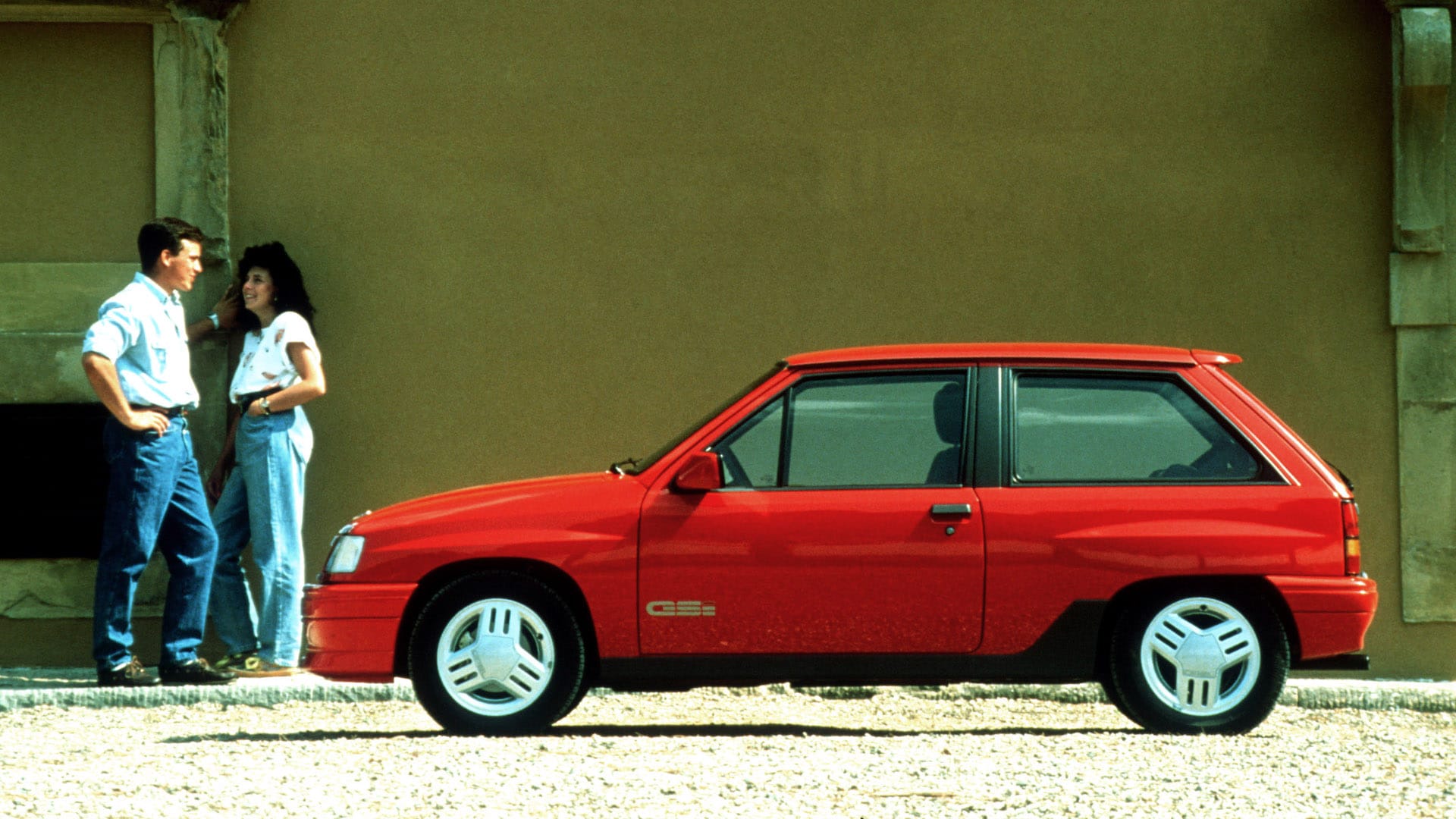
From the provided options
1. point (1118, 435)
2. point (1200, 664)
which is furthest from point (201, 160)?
point (1200, 664)

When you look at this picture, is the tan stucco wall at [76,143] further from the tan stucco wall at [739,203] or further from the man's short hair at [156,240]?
the man's short hair at [156,240]

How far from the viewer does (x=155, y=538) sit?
884 cm

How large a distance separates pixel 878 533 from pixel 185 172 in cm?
447

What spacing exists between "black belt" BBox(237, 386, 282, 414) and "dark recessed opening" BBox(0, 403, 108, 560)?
102 centimetres

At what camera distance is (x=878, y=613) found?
721cm

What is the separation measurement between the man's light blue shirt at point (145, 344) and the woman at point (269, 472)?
37 cm

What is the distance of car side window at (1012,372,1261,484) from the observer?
7320mm

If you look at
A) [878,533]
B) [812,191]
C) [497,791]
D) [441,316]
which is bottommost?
[497,791]

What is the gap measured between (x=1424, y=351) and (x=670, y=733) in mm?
4495

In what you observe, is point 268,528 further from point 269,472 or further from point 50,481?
point 50,481

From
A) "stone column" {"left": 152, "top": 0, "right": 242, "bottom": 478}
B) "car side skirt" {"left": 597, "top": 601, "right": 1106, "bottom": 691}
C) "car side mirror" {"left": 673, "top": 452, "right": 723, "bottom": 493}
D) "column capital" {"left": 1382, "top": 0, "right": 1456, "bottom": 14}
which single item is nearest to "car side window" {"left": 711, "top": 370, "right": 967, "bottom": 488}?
"car side mirror" {"left": 673, "top": 452, "right": 723, "bottom": 493}

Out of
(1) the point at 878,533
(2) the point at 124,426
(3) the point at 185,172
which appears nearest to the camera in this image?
(1) the point at 878,533

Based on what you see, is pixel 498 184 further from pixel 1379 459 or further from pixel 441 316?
pixel 1379 459

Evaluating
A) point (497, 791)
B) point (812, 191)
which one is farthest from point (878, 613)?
point (812, 191)
